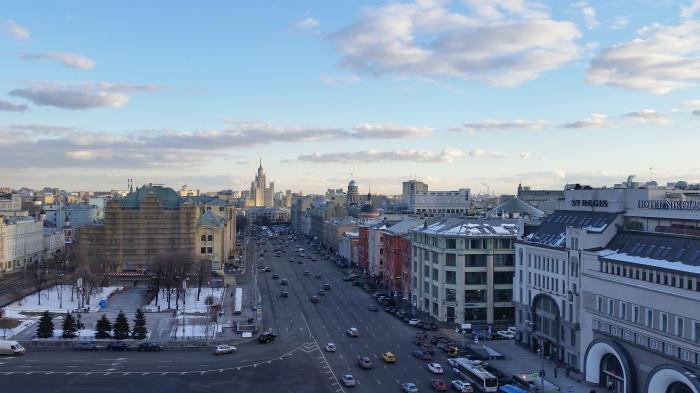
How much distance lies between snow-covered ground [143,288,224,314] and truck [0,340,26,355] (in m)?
23.7

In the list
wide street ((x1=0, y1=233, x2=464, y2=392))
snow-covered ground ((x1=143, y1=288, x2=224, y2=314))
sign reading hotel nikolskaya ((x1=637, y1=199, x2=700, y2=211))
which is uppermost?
sign reading hotel nikolskaya ((x1=637, y1=199, x2=700, y2=211))

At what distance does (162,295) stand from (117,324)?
30273mm

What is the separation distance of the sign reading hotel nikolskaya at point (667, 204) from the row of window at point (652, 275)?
18.6 ft

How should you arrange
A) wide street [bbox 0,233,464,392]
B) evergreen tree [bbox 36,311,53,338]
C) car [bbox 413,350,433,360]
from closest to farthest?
1. wide street [bbox 0,233,464,392]
2. car [bbox 413,350,433,360]
3. evergreen tree [bbox 36,311,53,338]

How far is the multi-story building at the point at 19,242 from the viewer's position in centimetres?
13162

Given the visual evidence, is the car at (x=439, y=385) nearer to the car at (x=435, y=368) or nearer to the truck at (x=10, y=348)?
the car at (x=435, y=368)

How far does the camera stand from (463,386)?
169 ft

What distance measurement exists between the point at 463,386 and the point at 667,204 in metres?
20.9

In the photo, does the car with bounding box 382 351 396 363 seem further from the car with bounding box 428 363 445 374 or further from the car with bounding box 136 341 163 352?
the car with bounding box 136 341 163 352

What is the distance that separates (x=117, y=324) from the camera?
2697 inches

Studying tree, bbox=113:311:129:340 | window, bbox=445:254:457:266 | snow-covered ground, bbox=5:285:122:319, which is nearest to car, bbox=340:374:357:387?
tree, bbox=113:311:129:340

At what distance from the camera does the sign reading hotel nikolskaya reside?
1902 inches

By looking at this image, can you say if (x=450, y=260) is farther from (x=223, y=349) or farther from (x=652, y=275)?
(x=652, y=275)

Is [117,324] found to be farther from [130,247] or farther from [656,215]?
[130,247]
